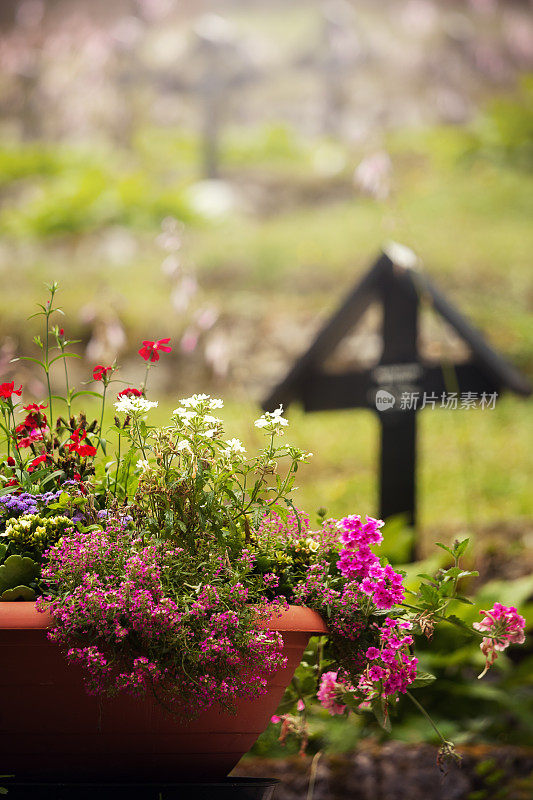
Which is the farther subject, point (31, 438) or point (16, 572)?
point (31, 438)

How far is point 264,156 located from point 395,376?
4.14 meters

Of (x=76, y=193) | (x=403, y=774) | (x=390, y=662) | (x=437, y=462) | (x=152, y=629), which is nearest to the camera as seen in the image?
(x=152, y=629)

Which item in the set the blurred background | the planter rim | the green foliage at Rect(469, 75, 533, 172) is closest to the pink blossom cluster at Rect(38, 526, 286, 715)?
the planter rim

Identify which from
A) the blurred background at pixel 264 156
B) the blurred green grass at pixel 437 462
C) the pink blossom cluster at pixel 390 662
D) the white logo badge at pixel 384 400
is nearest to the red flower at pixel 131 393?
the pink blossom cluster at pixel 390 662

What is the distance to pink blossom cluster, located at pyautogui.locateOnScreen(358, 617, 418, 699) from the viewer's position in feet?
3.24

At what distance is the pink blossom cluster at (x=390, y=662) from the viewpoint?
3.24 feet

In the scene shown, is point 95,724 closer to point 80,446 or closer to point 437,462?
point 80,446

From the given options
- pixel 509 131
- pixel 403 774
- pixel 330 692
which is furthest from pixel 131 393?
pixel 509 131

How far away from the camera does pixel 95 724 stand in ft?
3.07

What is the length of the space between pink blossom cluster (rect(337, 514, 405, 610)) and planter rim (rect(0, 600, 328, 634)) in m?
0.08

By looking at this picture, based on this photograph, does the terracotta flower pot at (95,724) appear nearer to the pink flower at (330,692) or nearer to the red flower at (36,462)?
the pink flower at (330,692)

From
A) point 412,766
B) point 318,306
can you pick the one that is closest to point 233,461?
point 412,766

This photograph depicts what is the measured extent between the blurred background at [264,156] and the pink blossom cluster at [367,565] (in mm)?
4725

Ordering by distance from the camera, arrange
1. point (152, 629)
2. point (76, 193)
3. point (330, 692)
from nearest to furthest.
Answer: point (152, 629) < point (330, 692) < point (76, 193)
